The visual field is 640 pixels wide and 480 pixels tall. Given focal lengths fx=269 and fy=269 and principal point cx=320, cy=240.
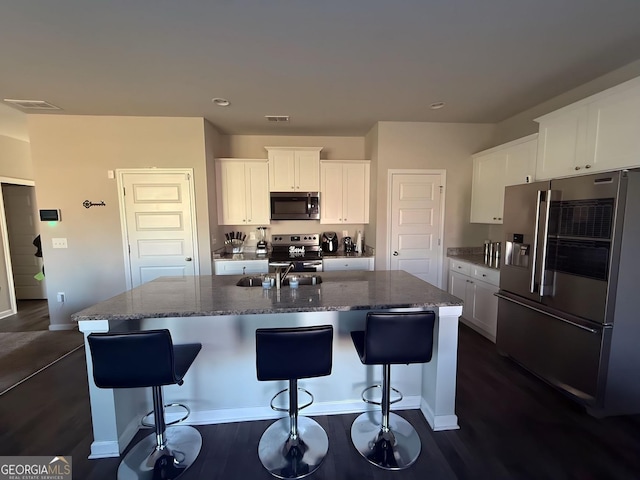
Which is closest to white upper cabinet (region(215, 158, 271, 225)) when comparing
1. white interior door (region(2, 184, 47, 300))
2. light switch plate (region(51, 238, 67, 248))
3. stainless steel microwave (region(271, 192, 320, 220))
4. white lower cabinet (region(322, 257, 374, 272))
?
stainless steel microwave (region(271, 192, 320, 220))

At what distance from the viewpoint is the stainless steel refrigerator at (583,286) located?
6.11 feet

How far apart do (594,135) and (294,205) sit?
3232 millimetres

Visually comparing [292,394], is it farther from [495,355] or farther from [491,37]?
[491,37]

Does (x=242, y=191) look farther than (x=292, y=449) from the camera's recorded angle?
Yes

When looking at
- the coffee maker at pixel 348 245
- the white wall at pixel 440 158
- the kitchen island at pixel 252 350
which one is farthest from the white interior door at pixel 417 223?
the kitchen island at pixel 252 350

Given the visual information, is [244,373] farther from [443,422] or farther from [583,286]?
[583,286]

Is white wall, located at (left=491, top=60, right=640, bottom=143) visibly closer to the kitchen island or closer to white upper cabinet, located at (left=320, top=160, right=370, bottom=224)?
white upper cabinet, located at (left=320, top=160, right=370, bottom=224)

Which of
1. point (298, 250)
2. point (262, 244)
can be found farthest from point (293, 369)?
point (262, 244)

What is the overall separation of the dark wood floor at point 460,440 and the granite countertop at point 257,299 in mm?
961

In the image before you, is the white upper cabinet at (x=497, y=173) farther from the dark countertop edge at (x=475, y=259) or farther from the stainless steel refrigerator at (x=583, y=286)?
the stainless steel refrigerator at (x=583, y=286)

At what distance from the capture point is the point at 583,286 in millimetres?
2029

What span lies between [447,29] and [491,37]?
0.36 metres

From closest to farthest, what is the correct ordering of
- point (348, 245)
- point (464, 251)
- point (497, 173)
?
point (497, 173), point (464, 251), point (348, 245)

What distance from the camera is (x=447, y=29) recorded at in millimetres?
1812
